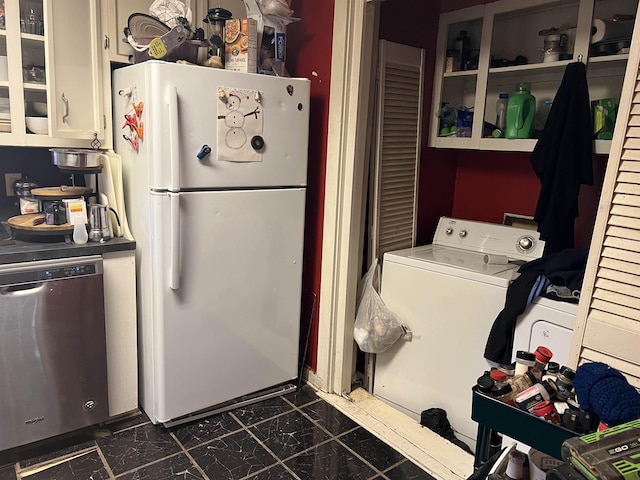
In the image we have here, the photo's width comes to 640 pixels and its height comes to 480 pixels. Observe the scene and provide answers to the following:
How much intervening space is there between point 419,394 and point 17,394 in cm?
182

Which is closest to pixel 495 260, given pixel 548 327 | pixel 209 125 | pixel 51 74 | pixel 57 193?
pixel 548 327

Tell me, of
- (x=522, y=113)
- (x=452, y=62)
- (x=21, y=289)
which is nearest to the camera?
(x=21, y=289)

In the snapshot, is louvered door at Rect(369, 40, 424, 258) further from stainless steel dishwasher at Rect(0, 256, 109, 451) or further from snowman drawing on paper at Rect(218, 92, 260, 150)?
stainless steel dishwasher at Rect(0, 256, 109, 451)

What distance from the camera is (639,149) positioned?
4.56 ft

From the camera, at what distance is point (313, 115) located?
262 cm

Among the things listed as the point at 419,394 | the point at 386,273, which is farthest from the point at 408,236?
the point at 419,394

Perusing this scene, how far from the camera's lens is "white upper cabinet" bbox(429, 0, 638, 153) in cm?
226

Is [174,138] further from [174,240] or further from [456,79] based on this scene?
[456,79]

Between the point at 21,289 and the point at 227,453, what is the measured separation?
3.57 ft

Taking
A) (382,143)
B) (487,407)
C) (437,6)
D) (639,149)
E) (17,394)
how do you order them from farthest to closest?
(437,6) < (382,143) < (17,394) < (639,149) < (487,407)

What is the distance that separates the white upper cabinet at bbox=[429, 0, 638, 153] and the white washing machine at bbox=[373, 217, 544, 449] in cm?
55

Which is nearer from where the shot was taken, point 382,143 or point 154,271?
point 154,271

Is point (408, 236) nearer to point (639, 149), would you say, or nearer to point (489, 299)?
point (489, 299)

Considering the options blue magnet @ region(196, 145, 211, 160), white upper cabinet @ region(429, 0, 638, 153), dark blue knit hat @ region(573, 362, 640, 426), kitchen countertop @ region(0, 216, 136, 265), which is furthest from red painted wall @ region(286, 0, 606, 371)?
dark blue knit hat @ region(573, 362, 640, 426)
